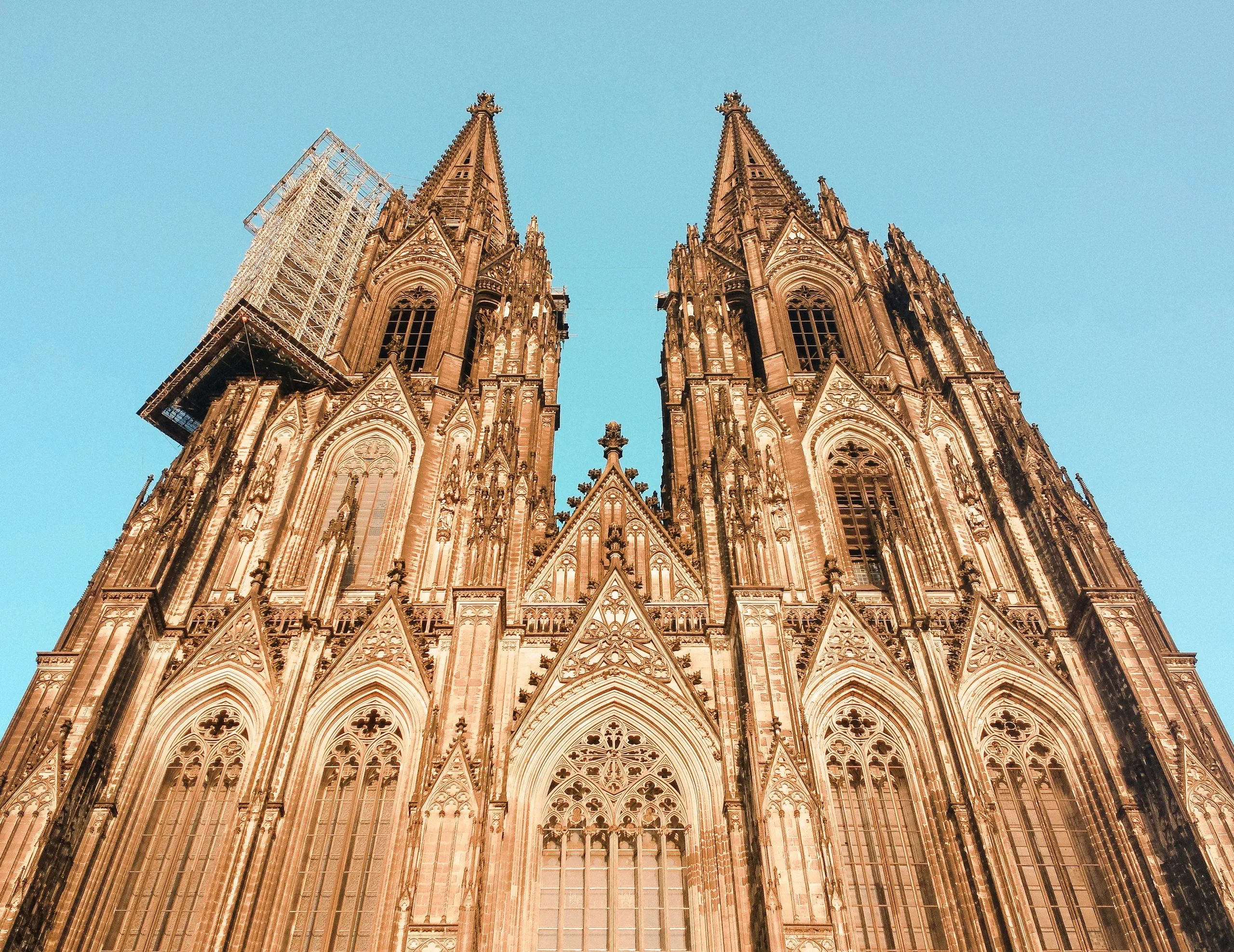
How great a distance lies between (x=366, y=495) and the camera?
1081 inches

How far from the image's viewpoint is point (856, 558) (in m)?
25.6

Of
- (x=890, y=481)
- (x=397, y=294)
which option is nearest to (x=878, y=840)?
(x=890, y=481)

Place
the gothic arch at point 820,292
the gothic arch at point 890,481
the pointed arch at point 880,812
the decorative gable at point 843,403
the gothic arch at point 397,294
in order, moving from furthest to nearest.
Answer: the gothic arch at point 820,292
the gothic arch at point 397,294
the decorative gable at point 843,403
the gothic arch at point 890,481
the pointed arch at point 880,812

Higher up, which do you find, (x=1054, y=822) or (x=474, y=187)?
Result: (x=474, y=187)

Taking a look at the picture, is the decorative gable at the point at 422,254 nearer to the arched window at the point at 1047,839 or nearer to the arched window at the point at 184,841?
the arched window at the point at 184,841

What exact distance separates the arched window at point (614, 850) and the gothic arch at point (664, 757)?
131mm

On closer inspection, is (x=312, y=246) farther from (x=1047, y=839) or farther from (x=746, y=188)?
(x=1047, y=839)

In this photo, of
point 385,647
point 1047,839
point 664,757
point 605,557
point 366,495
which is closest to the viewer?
point 1047,839

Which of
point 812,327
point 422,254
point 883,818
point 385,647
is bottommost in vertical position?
point 883,818

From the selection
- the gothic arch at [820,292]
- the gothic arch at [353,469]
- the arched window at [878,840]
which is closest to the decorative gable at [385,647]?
the gothic arch at [353,469]

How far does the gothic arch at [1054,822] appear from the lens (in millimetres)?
18516

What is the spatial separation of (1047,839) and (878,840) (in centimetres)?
283

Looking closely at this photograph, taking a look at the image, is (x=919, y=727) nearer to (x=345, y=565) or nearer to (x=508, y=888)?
(x=508, y=888)

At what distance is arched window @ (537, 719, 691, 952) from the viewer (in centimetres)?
1852
